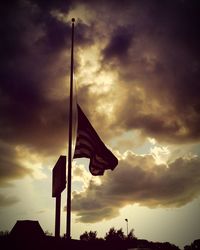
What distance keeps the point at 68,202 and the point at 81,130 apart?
3.28 meters

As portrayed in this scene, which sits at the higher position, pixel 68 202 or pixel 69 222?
pixel 68 202

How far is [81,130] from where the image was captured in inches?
528

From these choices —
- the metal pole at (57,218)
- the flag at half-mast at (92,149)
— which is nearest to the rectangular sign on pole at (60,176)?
the metal pole at (57,218)

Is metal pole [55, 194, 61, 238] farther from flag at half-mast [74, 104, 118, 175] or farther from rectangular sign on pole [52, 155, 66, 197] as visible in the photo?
flag at half-mast [74, 104, 118, 175]

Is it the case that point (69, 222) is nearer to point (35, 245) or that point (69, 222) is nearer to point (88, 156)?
point (88, 156)

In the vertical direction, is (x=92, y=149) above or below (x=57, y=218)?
above

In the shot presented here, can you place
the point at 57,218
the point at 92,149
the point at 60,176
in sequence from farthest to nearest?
the point at 57,218
the point at 60,176
the point at 92,149

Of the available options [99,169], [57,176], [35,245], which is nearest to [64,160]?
[57,176]

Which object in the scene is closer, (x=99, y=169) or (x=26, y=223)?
(x=99, y=169)

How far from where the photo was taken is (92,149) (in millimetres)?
13312

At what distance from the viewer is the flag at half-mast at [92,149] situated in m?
Result: 13.2

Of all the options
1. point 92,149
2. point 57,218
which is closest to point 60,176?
point 92,149

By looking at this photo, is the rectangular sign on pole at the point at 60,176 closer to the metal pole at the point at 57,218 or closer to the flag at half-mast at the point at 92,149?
the metal pole at the point at 57,218

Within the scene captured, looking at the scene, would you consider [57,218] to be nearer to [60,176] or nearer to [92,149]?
[60,176]
